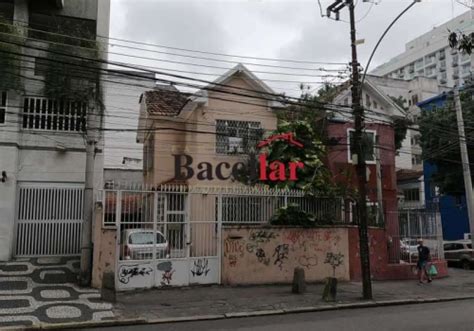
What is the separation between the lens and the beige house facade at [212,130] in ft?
68.0

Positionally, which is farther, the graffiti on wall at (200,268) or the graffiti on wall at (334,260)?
the graffiti on wall at (334,260)

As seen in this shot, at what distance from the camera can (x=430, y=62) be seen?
10231 centimetres

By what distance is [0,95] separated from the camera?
57.8ft

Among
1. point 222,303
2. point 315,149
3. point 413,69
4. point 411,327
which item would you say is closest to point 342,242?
point 315,149

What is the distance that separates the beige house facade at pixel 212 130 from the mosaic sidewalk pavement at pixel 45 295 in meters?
6.46

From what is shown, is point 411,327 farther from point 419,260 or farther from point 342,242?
point 419,260

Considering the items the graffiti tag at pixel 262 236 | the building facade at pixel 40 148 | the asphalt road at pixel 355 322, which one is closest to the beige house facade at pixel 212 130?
the building facade at pixel 40 148

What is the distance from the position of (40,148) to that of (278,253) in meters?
9.56

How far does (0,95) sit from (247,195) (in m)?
9.70

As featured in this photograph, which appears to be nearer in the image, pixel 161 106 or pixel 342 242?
pixel 342 242

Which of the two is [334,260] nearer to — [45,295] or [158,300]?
[158,300]

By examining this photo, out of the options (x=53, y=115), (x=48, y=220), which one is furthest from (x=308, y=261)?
(x=53, y=115)

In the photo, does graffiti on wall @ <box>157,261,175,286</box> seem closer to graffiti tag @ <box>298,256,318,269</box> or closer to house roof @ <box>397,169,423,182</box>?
graffiti tag @ <box>298,256,318,269</box>

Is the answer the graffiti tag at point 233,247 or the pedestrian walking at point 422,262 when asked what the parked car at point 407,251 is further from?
the graffiti tag at point 233,247
